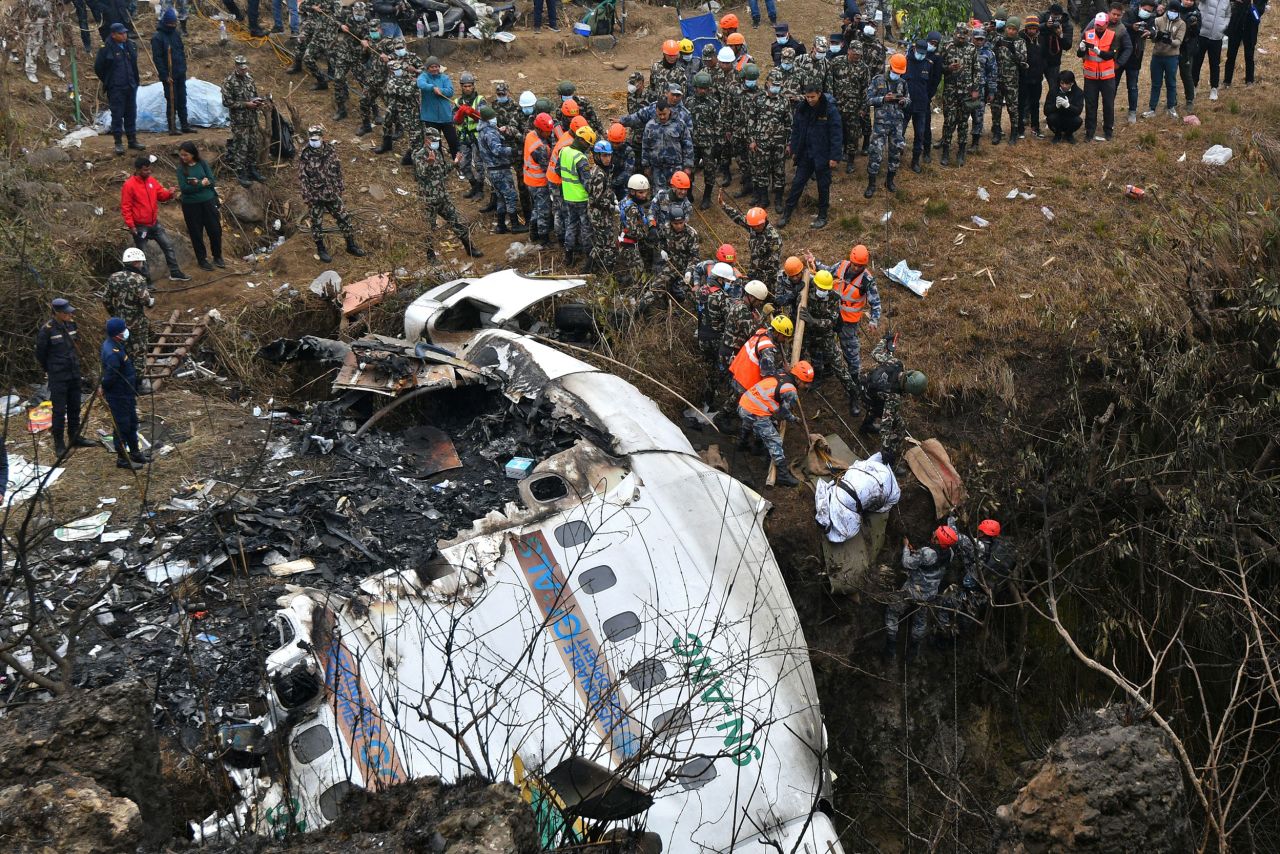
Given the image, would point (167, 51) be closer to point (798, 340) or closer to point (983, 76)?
point (798, 340)

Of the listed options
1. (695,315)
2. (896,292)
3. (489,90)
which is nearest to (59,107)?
(489,90)

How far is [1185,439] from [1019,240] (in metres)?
3.89

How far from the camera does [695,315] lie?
37.1 ft

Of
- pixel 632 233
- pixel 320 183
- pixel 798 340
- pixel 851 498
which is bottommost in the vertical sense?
pixel 851 498

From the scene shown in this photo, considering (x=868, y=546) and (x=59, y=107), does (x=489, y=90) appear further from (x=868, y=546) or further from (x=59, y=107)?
(x=868, y=546)

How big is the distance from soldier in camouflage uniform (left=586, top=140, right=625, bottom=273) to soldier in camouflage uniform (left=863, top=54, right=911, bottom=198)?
3440 millimetres

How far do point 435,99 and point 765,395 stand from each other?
735 centimetres

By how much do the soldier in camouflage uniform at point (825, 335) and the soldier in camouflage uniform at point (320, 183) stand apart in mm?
5903

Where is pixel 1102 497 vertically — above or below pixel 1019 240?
below

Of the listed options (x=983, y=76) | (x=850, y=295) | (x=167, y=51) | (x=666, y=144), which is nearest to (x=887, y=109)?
(x=983, y=76)

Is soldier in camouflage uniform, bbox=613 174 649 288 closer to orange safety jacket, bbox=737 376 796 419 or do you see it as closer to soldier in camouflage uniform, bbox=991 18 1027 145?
orange safety jacket, bbox=737 376 796 419

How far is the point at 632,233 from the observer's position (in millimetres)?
11797

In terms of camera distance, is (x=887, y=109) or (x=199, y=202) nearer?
(x=199, y=202)

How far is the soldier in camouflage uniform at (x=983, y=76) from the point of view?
552 inches
